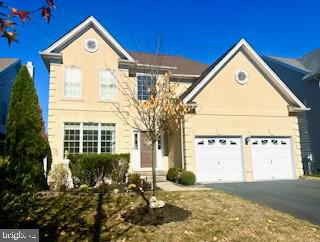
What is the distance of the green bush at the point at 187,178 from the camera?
14.7 metres

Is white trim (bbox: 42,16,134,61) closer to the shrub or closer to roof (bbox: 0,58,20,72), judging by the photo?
the shrub

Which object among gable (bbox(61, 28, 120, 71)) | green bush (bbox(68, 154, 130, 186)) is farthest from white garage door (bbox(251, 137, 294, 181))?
gable (bbox(61, 28, 120, 71))

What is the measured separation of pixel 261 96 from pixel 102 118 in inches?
393

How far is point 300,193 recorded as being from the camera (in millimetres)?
12117

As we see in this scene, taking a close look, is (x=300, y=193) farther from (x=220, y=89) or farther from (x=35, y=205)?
(x=35, y=205)

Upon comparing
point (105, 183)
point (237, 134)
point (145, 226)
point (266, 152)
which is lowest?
point (145, 226)

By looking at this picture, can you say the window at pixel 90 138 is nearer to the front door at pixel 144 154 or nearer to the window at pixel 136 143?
the window at pixel 136 143

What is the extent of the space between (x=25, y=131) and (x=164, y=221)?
25.0 ft

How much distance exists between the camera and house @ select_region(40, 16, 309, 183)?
16406mm

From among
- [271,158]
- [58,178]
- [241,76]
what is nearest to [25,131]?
[58,178]

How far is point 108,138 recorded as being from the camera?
16.8 meters

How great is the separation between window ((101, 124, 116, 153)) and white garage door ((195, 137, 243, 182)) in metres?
4.86

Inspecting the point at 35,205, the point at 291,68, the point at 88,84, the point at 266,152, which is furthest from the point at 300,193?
the point at 291,68

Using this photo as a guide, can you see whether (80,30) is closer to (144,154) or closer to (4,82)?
(144,154)
